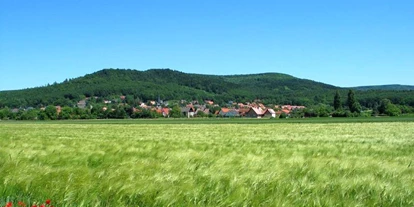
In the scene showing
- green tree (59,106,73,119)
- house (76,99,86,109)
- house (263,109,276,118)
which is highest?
house (76,99,86,109)

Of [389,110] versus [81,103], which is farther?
[81,103]

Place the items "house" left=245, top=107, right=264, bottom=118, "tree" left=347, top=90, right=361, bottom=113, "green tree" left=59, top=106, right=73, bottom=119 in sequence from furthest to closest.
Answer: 1. "house" left=245, top=107, right=264, bottom=118
2. "green tree" left=59, top=106, right=73, bottom=119
3. "tree" left=347, top=90, right=361, bottom=113

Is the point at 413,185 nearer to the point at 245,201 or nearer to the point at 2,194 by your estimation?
the point at 245,201

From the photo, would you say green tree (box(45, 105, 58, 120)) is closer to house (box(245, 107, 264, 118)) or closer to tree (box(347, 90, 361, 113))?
house (box(245, 107, 264, 118))

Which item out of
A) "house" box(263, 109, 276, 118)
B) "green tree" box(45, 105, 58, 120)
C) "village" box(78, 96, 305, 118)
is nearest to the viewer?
"green tree" box(45, 105, 58, 120)

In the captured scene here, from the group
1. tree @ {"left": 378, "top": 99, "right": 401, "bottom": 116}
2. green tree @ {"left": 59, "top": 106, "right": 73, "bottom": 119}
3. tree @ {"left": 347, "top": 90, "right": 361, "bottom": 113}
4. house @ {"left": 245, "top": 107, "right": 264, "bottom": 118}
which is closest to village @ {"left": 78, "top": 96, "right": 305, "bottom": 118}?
house @ {"left": 245, "top": 107, "right": 264, "bottom": 118}

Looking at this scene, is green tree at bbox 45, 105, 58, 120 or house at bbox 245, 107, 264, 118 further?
house at bbox 245, 107, 264, 118

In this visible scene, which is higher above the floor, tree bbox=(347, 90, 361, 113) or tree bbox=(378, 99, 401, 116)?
tree bbox=(347, 90, 361, 113)

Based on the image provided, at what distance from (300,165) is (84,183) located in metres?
3.65

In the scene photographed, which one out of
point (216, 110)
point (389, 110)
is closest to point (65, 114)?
point (216, 110)

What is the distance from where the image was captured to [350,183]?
538cm

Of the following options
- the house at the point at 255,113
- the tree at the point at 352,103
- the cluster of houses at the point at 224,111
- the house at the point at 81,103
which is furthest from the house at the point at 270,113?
the house at the point at 81,103

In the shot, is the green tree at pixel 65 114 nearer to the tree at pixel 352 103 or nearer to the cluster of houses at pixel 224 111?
the cluster of houses at pixel 224 111

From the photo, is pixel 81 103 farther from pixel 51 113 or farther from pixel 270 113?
pixel 270 113
